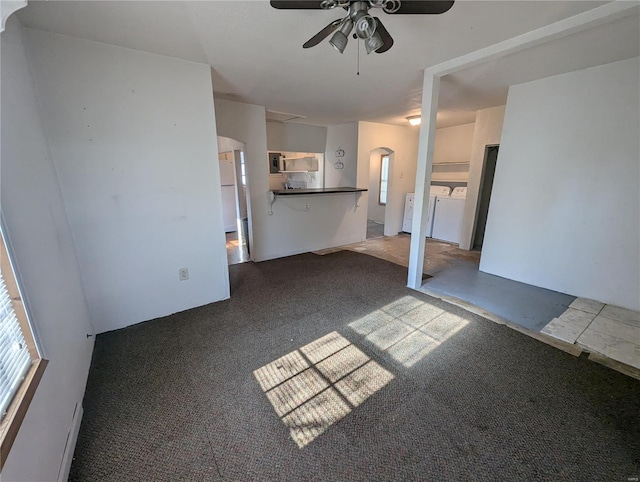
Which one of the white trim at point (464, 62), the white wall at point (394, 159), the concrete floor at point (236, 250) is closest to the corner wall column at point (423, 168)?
the white trim at point (464, 62)

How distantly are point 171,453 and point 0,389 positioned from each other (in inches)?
31.7

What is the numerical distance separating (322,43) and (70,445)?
2.97 metres

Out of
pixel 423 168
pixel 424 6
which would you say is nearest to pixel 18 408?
pixel 424 6

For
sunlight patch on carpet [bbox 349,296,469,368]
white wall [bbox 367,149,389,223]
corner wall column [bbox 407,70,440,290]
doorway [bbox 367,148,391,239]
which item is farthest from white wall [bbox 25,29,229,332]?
white wall [bbox 367,149,389,223]

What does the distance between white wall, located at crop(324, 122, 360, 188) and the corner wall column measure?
2.40 m

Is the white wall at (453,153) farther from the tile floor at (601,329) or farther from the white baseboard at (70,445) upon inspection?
the white baseboard at (70,445)

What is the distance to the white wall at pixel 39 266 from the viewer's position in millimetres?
1063

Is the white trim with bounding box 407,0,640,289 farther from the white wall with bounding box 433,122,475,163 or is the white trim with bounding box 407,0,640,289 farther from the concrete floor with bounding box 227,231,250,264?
the white wall with bounding box 433,122,475,163

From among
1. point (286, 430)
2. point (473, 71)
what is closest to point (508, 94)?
point (473, 71)

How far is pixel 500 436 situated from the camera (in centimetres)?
141

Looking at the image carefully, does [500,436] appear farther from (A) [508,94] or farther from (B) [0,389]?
(A) [508,94]

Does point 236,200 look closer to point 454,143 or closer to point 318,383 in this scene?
point 318,383

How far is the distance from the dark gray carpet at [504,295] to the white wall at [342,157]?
8.89ft

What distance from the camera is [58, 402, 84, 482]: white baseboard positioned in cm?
119
